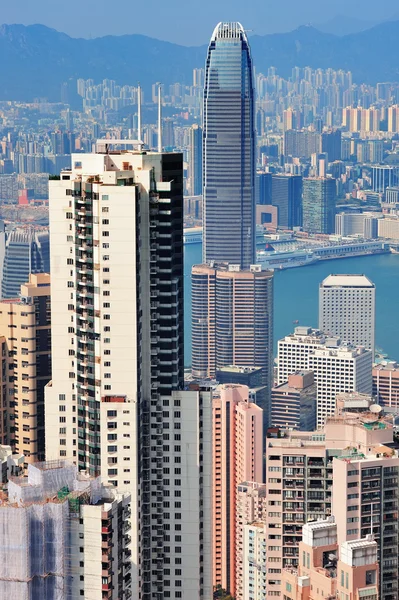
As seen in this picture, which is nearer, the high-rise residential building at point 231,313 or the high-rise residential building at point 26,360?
the high-rise residential building at point 26,360

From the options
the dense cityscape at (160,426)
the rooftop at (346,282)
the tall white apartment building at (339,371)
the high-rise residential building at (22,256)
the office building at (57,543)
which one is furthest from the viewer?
the rooftop at (346,282)

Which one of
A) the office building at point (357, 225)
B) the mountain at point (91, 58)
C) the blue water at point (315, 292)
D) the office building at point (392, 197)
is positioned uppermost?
the mountain at point (91, 58)

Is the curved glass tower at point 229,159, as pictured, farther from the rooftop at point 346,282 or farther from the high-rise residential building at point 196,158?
the rooftop at point 346,282

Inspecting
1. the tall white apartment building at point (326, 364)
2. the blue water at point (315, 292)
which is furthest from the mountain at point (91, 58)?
the tall white apartment building at point (326, 364)

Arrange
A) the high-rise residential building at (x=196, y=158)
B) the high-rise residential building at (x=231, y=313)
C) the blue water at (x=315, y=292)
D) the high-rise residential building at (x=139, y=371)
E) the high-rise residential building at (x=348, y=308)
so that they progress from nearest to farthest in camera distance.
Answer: the high-rise residential building at (x=139, y=371) < the high-rise residential building at (x=231, y=313) < the high-rise residential building at (x=348, y=308) < the blue water at (x=315, y=292) < the high-rise residential building at (x=196, y=158)

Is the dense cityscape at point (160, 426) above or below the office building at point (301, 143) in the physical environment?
below

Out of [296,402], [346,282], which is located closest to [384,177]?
[346,282]

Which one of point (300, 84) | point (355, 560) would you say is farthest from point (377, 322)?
point (355, 560)
